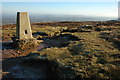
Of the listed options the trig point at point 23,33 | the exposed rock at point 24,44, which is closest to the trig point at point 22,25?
the trig point at point 23,33

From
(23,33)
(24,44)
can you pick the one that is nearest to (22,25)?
(23,33)

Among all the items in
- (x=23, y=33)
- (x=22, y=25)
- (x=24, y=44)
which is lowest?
(x=24, y=44)

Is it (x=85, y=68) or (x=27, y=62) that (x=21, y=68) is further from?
(x=85, y=68)

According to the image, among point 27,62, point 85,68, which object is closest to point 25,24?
point 27,62

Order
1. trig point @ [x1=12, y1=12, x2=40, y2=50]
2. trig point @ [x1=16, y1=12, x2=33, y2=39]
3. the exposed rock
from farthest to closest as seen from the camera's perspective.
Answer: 1. the exposed rock
2. trig point @ [x1=12, y1=12, x2=40, y2=50]
3. trig point @ [x1=16, y1=12, x2=33, y2=39]

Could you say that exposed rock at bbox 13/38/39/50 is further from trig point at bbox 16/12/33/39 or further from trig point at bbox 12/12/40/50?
trig point at bbox 16/12/33/39

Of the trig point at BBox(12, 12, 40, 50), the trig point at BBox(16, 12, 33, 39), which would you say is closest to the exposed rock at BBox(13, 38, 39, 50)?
the trig point at BBox(12, 12, 40, 50)

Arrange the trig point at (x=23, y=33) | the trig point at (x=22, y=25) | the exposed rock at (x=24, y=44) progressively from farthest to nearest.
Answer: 1. the exposed rock at (x=24, y=44)
2. the trig point at (x=23, y=33)
3. the trig point at (x=22, y=25)

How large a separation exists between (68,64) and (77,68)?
1.17m

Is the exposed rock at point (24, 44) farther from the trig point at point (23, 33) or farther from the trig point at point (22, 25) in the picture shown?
the trig point at point (22, 25)

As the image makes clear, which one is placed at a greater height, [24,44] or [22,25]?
[22,25]

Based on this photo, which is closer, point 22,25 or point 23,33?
point 22,25

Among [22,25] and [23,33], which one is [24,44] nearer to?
[23,33]

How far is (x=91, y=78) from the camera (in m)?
9.26
